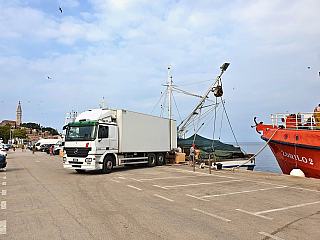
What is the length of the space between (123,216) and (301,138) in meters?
11.0

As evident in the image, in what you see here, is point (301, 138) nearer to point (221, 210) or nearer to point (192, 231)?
point (221, 210)

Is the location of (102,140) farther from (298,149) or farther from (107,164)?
(298,149)

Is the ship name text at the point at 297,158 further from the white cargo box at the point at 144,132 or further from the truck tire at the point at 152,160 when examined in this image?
the truck tire at the point at 152,160

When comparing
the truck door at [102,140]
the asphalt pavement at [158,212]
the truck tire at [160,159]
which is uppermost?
the truck door at [102,140]

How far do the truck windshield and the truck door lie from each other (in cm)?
35

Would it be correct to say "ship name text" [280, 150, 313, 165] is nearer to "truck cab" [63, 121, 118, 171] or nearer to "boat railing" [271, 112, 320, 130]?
"boat railing" [271, 112, 320, 130]

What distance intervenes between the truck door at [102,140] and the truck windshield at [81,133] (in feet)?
1.16

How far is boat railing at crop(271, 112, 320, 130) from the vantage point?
14.1 m

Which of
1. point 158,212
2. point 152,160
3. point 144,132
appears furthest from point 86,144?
point 158,212

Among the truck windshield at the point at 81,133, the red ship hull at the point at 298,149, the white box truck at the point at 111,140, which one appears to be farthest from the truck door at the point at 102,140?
the red ship hull at the point at 298,149

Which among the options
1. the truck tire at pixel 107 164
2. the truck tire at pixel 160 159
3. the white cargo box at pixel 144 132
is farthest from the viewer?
the truck tire at pixel 160 159

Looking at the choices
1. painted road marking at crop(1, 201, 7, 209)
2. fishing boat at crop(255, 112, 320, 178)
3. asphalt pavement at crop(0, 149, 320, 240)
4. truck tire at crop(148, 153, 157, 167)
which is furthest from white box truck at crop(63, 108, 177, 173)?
fishing boat at crop(255, 112, 320, 178)

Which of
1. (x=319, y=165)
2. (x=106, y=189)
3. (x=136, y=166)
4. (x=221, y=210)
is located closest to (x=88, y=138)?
(x=106, y=189)

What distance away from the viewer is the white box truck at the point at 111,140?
14.1m
